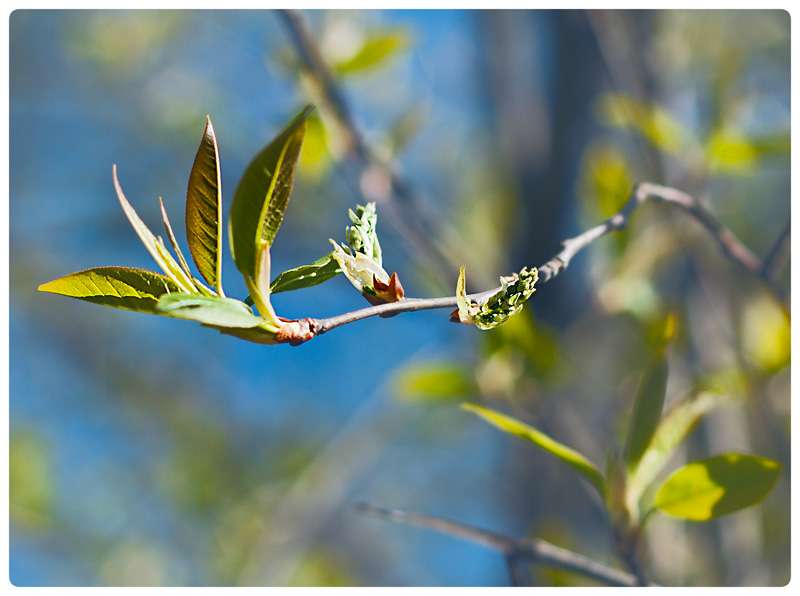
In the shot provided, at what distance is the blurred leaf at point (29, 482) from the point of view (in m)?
1.46

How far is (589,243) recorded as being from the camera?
36 cm

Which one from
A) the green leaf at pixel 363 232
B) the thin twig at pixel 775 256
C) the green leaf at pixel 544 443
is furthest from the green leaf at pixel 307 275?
the thin twig at pixel 775 256

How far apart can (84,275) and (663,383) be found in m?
0.40

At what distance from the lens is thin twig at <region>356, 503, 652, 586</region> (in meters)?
0.44

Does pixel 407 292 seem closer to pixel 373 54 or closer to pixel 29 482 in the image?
pixel 373 54

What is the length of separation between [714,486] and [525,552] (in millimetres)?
148

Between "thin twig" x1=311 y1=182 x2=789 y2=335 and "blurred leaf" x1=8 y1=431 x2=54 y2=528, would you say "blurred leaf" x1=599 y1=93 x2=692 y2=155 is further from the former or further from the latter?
"blurred leaf" x1=8 y1=431 x2=54 y2=528

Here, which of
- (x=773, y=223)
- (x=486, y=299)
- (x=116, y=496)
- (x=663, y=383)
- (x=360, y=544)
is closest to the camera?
(x=486, y=299)

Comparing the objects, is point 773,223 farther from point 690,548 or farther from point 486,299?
point 486,299

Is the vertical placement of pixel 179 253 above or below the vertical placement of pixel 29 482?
below

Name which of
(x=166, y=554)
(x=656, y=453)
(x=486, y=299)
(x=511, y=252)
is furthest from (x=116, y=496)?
(x=486, y=299)

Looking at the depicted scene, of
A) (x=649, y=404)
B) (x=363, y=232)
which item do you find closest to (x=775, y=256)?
(x=649, y=404)

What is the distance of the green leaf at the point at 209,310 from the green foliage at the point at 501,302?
91 mm

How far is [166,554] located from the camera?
176 centimetres
